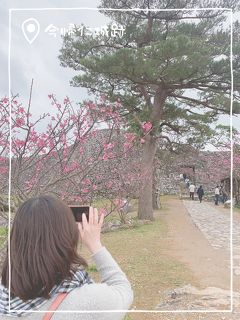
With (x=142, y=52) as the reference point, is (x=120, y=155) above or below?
below

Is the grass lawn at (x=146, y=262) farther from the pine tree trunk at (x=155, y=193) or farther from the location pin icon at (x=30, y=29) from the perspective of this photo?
the location pin icon at (x=30, y=29)

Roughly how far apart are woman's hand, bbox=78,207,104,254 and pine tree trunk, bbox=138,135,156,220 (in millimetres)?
1041

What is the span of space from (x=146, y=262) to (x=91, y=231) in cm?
258

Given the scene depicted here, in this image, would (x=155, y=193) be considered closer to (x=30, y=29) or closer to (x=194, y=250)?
(x=194, y=250)

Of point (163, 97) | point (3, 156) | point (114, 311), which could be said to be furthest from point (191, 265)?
point (114, 311)

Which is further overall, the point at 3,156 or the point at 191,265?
the point at 191,265

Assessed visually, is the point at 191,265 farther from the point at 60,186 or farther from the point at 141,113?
the point at 141,113

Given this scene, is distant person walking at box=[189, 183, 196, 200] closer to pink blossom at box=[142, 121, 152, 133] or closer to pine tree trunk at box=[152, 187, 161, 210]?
pine tree trunk at box=[152, 187, 161, 210]

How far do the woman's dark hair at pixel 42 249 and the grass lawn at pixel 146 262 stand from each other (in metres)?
1.17

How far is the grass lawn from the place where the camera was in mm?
2391

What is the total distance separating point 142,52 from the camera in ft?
6.36

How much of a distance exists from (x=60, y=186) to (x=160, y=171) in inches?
23.9

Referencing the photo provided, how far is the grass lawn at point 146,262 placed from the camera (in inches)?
94.1

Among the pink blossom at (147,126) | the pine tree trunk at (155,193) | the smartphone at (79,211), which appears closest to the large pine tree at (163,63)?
the pink blossom at (147,126)
